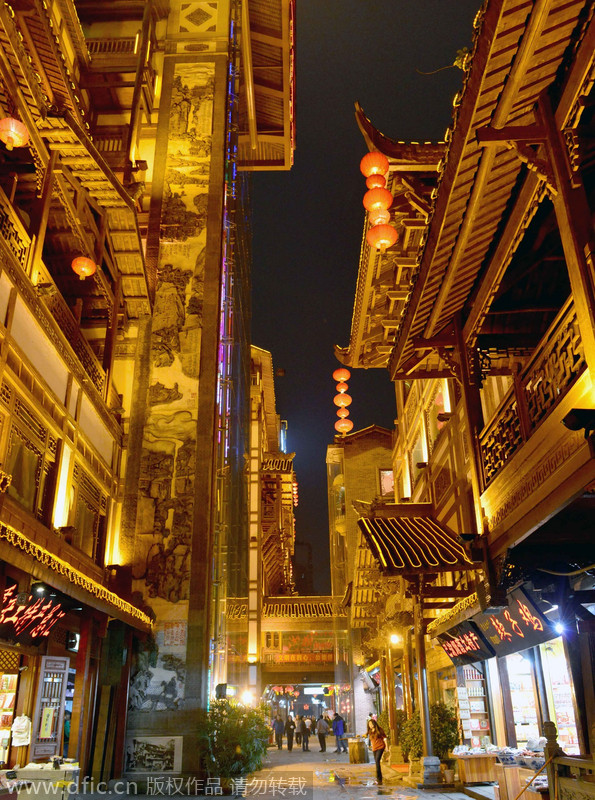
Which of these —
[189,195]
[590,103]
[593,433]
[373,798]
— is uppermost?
[189,195]

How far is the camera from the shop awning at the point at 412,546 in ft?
31.9

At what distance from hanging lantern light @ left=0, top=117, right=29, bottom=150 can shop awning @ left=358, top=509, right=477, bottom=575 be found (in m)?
8.13

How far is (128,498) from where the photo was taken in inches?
618

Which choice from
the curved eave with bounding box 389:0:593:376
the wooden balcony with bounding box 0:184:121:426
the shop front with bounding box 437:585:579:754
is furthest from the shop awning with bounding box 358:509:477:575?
the wooden balcony with bounding box 0:184:121:426

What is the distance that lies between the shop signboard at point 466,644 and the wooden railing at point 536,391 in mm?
3589

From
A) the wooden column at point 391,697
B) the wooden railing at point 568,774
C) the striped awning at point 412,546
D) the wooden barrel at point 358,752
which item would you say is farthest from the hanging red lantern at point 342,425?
the wooden railing at point 568,774

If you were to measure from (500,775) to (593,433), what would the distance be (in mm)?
6692

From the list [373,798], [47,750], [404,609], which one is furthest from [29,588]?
[404,609]

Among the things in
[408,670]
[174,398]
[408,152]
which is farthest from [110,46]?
[408,670]

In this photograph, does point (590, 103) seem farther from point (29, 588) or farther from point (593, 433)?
point (29, 588)

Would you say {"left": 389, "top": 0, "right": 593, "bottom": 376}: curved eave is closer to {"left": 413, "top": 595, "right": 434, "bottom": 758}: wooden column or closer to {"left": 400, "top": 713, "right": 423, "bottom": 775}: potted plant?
{"left": 413, "top": 595, "right": 434, "bottom": 758}: wooden column

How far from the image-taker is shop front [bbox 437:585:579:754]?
8.88 metres

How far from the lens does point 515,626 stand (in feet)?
29.8

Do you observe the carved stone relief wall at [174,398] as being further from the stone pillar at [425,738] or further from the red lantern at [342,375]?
the red lantern at [342,375]
